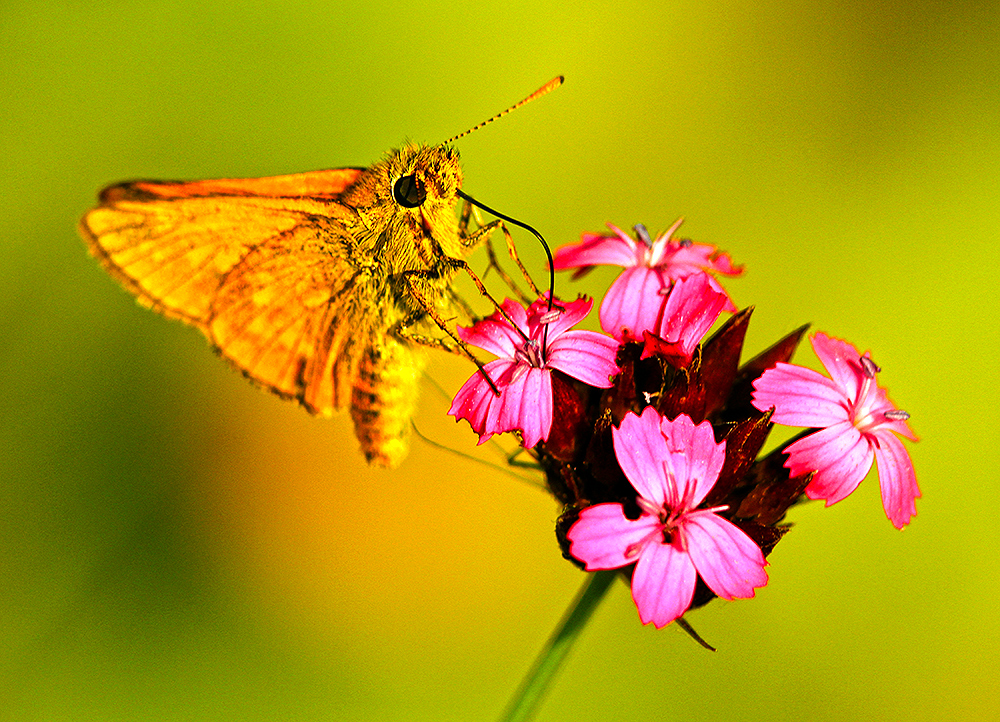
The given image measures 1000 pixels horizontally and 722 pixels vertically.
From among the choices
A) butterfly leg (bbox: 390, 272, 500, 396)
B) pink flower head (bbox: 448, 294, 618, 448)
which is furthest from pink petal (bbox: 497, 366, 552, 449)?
butterfly leg (bbox: 390, 272, 500, 396)

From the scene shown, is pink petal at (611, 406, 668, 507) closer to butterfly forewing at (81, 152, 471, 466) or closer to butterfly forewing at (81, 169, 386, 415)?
butterfly forewing at (81, 152, 471, 466)

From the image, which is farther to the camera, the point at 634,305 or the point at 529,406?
the point at 634,305

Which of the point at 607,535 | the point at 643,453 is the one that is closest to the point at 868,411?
the point at 643,453

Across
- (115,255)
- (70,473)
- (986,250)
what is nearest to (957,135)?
(986,250)

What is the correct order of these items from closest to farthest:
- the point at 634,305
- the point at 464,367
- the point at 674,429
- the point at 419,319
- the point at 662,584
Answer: the point at 662,584
the point at 674,429
the point at 634,305
the point at 419,319
the point at 464,367

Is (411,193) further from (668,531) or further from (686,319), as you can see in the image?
(668,531)

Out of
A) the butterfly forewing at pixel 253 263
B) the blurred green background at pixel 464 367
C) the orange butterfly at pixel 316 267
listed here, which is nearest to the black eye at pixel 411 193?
the orange butterfly at pixel 316 267

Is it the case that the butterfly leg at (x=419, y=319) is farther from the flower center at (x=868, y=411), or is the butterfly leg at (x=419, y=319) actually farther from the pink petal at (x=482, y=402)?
the flower center at (x=868, y=411)
